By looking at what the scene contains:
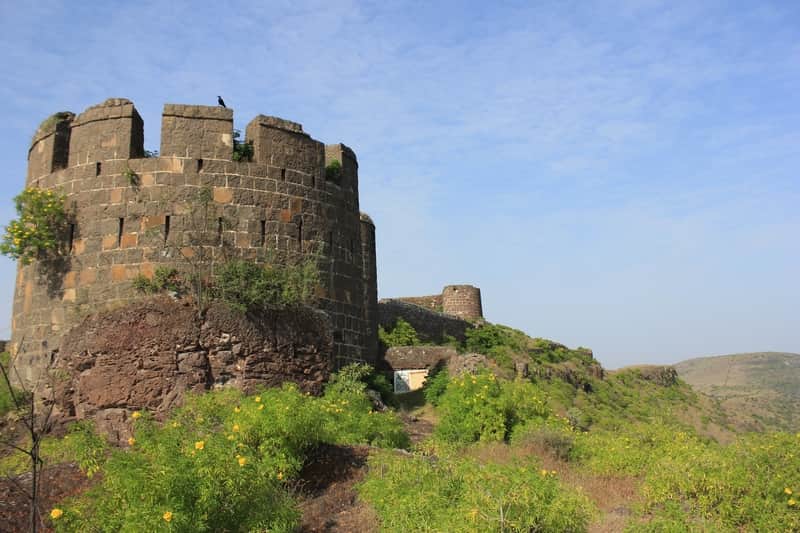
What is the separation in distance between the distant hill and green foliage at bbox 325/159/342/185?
71.1 feet

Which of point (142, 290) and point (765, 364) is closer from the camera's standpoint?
point (142, 290)

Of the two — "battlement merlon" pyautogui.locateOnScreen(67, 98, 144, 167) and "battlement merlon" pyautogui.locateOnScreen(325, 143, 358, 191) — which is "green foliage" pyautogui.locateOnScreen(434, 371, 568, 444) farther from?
"battlement merlon" pyautogui.locateOnScreen(67, 98, 144, 167)

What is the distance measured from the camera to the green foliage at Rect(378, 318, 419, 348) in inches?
857

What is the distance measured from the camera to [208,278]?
12.0 m

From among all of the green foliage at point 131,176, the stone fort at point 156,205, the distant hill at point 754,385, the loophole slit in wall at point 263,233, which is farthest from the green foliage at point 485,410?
the distant hill at point 754,385

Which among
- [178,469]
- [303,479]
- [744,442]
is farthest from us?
[744,442]

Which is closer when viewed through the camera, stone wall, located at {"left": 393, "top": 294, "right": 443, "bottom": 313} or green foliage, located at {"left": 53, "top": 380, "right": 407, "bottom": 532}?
green foliage, located at {"left": 53, "top": 380, "right": 407, "bottom": 532}

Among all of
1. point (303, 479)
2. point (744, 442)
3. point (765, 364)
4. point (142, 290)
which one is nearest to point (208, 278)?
point (142, 290)

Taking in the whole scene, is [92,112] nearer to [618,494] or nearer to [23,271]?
[23,271]

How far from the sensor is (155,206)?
12.2m

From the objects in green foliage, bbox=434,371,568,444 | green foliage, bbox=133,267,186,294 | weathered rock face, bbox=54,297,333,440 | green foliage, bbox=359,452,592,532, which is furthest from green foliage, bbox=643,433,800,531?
green foliage, bbox=133,267,186,294

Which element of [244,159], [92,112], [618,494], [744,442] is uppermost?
[92,112]

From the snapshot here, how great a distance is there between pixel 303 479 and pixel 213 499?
11.2 feet

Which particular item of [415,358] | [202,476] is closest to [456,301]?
[415,358]
